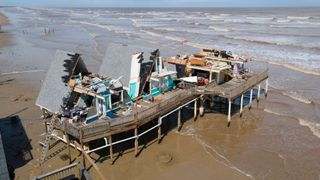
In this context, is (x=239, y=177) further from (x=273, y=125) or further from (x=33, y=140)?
(x=33, y=140)

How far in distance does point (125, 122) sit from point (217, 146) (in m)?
7.91

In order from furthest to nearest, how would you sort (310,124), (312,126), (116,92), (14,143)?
(310,124) < (312,126) < (14,143) < (116,92)

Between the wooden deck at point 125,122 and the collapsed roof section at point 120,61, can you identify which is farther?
the collapsed roof section at point 120,61

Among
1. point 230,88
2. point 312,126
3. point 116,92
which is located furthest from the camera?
point 312,126

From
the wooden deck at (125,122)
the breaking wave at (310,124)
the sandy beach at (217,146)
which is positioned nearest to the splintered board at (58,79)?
the wooden deck at (125,122)

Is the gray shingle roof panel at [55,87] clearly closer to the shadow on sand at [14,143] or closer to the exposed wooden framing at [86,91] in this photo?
the exposed wooden framing at [86,91]

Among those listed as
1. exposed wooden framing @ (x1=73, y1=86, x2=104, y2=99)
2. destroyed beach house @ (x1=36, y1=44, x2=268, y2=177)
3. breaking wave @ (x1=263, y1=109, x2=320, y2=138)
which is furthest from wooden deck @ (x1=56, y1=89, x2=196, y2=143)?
breaking wave @ (x1=263, y1=109, x2=320, y2=138)

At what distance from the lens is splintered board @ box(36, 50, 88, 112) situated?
22.6 m

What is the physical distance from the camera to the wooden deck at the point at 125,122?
19438 mm

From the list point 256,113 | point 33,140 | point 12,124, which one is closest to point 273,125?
point 256,113

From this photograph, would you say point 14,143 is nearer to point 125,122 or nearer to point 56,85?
point 56,85

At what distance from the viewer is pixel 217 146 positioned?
24500 millimetres

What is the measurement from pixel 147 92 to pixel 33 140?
9343mm

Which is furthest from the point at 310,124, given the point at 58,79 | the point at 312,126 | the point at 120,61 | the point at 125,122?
the point at 58,79
